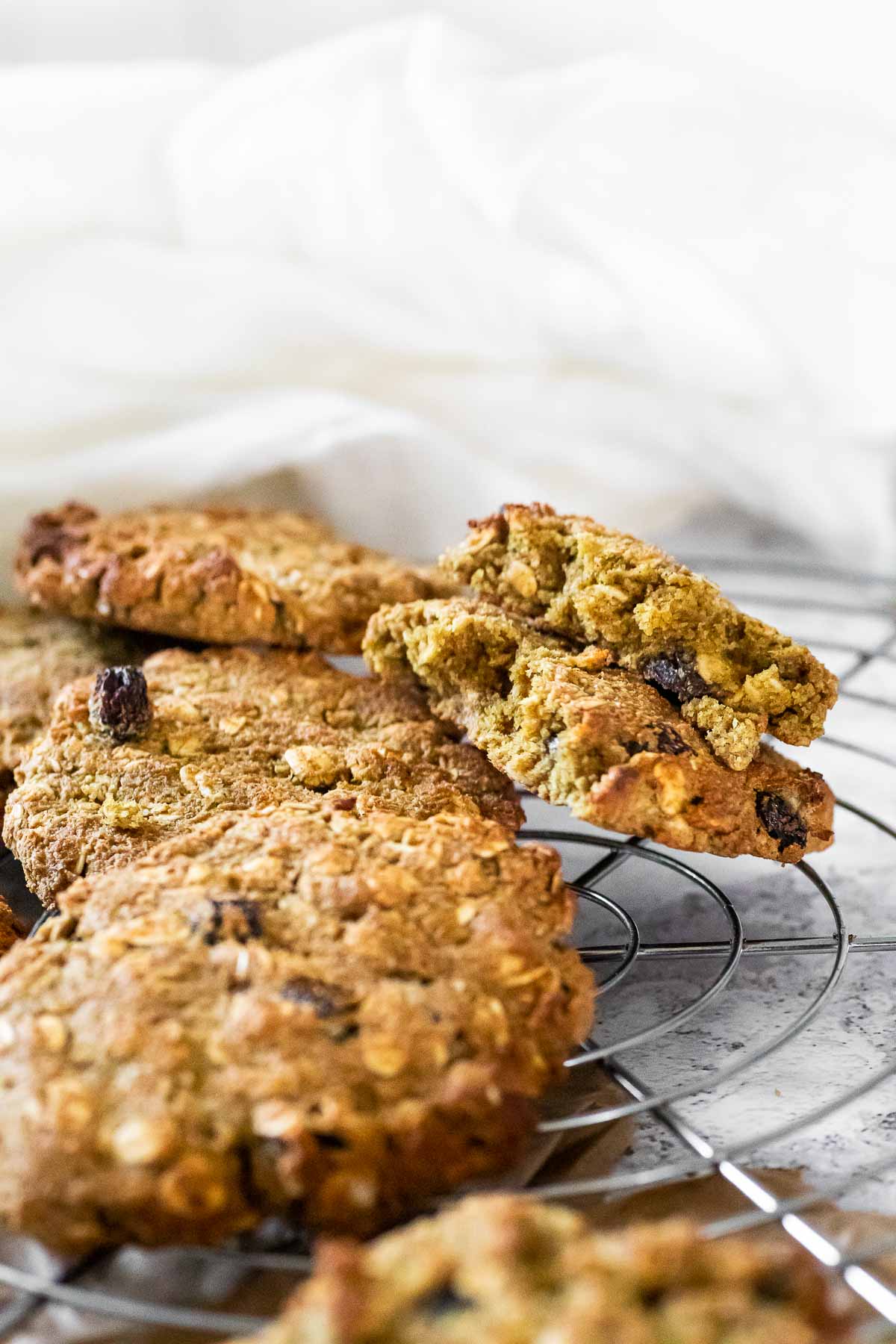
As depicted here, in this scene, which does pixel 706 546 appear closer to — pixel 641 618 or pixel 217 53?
pixel 641 618

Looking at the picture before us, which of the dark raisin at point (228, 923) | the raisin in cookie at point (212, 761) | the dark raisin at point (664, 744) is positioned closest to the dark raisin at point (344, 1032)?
the dark raisin at point (228, 923)

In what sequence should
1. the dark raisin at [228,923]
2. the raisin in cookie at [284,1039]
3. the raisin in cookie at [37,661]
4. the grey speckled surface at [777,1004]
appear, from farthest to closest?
the raisin in cookie at [37,661] < the grey speckled surface at [777,1004] < the dark raisin at [228,923] < the raisin in cookie at [284,1039]

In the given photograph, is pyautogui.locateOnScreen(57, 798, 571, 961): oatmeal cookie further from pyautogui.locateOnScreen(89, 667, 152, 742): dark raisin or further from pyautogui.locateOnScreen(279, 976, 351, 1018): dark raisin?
pyautogui.locateOnScreen(89, 667, 152, 742): dark raisin

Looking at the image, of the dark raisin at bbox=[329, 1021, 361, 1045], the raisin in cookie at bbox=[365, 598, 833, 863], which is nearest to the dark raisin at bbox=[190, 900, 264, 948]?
the dark raisin at bbox=[329, 1021, 361, 1045]

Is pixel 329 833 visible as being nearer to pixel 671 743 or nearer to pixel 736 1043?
pixel 671 743

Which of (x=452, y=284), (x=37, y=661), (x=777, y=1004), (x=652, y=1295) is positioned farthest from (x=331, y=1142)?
(x=452, y=284)

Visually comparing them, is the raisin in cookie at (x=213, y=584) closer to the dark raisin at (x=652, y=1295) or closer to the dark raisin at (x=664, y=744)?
the dark raisin at (x=664, y=744)

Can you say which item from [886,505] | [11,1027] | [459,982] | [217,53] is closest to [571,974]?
[459,982]
